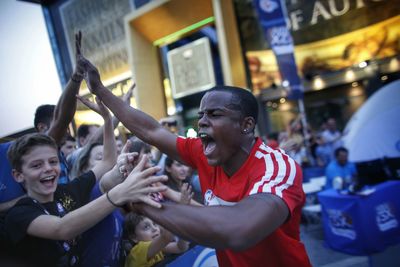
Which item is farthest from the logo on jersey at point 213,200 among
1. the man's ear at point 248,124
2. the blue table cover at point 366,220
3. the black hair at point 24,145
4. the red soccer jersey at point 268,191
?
the blue table cover at point 366,220

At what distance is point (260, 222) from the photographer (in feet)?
4.25

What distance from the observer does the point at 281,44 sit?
23.9ft

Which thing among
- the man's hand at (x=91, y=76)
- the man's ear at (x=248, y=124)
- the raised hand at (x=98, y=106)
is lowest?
the man's ear at (x=248, y=124)

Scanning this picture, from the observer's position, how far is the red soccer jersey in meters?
1.58

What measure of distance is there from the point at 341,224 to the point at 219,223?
4.53 metres

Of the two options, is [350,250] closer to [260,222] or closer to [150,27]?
[260,222]

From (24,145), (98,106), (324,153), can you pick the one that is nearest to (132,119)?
(98,106)

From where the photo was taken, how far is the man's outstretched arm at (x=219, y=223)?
4.07 feet

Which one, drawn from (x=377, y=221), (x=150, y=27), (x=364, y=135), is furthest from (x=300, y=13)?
(x=377, y=221)

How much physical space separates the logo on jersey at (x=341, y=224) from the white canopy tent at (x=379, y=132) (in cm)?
123

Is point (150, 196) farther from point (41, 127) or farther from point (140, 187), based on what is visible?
point (41, 127)

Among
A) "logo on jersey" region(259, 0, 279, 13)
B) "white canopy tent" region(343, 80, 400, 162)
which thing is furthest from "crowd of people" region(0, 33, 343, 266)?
"logo on jersey" region(259, 0, 279, 13)

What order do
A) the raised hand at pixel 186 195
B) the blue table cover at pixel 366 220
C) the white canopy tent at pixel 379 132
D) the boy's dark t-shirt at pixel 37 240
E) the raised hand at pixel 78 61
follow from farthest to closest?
1. the white canopy tent at pixel 379 132
2. the blue table cover at pixel 366 220
3. the raised hand at pixel 78 61
4. the raised hand at pixel 186 195
5. the boy's dark t-shirt at pixel 37 240

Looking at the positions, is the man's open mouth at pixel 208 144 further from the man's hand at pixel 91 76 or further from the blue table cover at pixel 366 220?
the blue table cover at pixel 366 220
